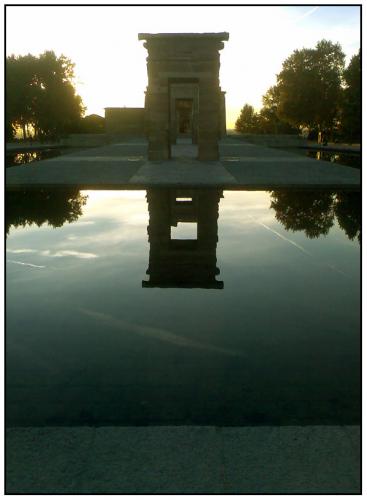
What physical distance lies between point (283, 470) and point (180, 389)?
109cm

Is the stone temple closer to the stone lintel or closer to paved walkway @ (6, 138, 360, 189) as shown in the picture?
the stone lintel

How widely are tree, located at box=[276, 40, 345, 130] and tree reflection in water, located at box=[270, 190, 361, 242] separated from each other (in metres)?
48.4

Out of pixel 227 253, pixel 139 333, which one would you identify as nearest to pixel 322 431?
pixel 139 333

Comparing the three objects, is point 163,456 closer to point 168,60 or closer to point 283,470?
point 283,470

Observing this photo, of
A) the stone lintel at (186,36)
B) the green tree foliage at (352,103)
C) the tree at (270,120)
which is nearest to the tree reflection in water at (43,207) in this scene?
the stone lintel at (186,36)

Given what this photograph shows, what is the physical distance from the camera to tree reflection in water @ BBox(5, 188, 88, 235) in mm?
10539

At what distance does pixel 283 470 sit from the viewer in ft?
9.20

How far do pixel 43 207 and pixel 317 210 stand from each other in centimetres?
676

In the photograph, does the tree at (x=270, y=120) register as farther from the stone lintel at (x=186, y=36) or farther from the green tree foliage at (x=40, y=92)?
the stone lintel at (x=186, y=36)

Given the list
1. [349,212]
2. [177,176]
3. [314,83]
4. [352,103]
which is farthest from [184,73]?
[314,83]

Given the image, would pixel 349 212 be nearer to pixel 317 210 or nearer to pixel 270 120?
pixel 317 210

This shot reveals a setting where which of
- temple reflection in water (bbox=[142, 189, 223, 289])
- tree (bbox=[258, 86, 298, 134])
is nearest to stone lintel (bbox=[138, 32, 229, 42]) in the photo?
temple reflection in water (bbox=[142, 189, 223, 289])

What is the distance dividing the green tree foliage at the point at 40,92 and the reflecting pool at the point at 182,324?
2167 inches

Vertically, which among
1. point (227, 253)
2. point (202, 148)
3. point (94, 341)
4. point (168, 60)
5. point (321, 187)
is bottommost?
point (94, 341)
